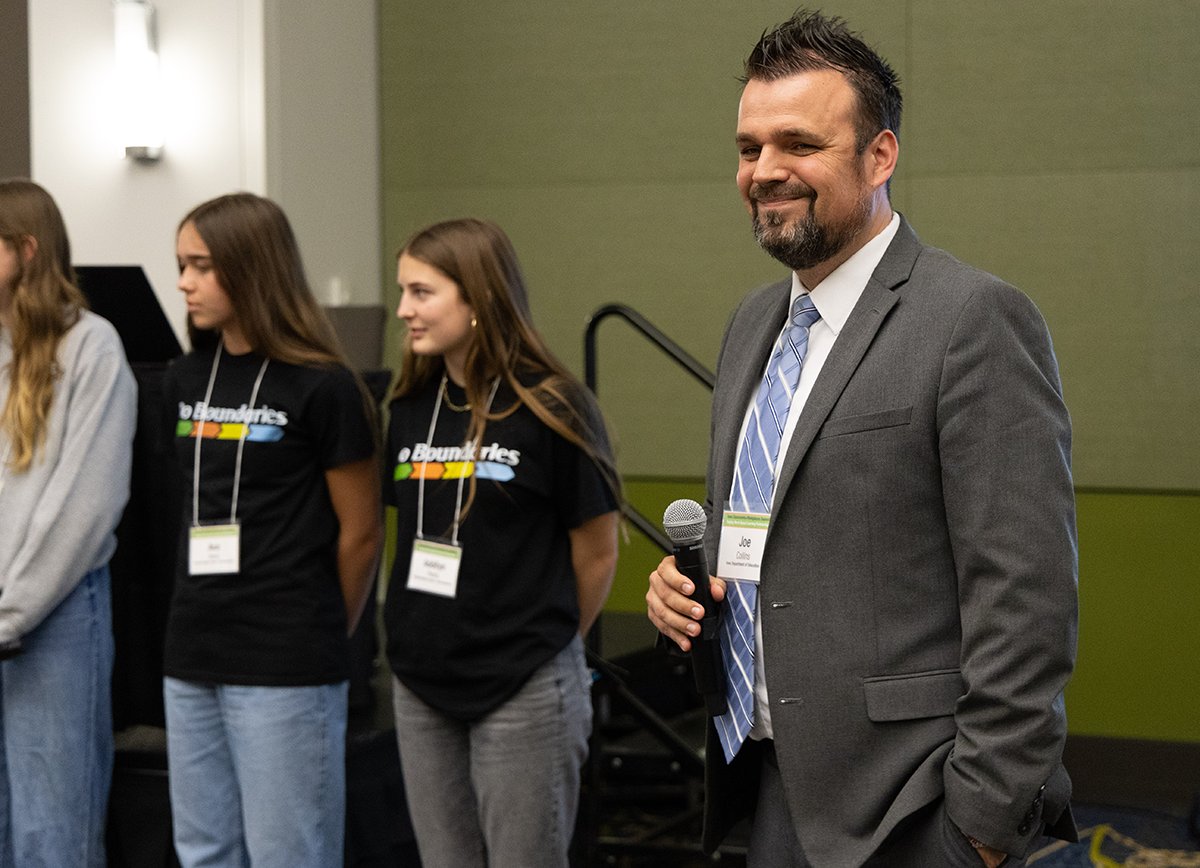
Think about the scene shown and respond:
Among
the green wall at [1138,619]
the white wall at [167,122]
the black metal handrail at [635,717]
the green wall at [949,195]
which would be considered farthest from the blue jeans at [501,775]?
the green wall at [949,195]

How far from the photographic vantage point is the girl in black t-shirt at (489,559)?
7.90 feet

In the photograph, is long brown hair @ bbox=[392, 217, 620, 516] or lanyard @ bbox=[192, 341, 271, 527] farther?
lanyard @ bbox=[192, 341, 271, 527]

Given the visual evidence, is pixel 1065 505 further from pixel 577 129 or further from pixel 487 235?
pixel 577 129

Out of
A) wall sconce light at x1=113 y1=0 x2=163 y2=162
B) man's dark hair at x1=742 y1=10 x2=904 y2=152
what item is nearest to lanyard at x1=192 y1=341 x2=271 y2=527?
man's dark hair at x1=742 y1=10 x2=904 y2=152

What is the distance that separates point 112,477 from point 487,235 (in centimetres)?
95

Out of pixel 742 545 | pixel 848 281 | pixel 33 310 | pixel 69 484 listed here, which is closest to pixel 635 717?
pixel 69 484

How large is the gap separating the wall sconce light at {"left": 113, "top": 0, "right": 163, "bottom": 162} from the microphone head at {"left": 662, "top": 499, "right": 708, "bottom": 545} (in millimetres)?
3578

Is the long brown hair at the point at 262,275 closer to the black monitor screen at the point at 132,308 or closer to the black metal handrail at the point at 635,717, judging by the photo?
the black monitor screen at the point at 132,308

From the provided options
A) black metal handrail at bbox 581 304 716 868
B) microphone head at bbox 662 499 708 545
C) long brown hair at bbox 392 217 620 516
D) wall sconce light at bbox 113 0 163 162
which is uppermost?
wall sconce light at bbox 113 0 163 162

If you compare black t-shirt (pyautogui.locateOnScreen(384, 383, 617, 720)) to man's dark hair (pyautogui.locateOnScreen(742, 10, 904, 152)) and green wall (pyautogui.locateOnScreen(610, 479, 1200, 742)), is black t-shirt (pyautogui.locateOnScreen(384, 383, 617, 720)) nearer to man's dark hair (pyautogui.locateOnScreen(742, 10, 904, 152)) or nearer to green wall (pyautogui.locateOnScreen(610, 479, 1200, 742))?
man's dark hair (pyautogui.locateOnScreen(742, 10, 904, 152))

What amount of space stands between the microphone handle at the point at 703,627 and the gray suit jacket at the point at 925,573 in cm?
6

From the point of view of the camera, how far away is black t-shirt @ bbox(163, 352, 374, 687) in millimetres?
2613

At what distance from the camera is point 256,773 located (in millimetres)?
2580

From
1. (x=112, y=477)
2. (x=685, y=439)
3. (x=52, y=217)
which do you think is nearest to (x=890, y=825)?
(x=112, y=477)
